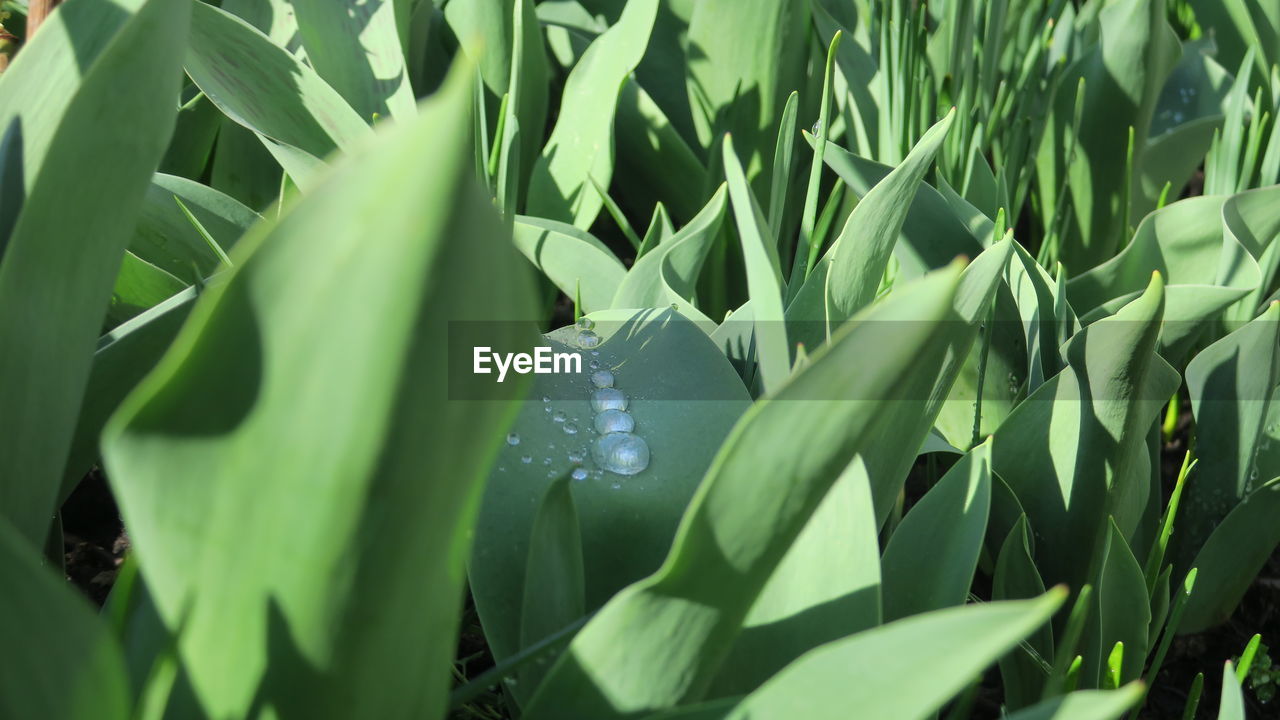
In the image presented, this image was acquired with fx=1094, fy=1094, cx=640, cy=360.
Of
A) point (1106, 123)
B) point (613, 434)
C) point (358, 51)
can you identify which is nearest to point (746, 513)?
point (613, 434)

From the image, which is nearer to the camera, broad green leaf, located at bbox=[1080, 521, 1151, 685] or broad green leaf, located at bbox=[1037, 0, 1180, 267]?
broad green leaf, located at bbox=[1080, 521, 1151, 685]

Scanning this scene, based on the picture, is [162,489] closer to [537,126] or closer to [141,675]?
[141,675]

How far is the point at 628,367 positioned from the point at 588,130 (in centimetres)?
Result: 42

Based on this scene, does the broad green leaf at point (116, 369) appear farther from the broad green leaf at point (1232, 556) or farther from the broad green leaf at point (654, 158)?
the broad green leaf at point (1232, 556)

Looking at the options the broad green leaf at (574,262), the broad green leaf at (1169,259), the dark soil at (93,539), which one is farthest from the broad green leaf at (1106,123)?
the dark soil at (93,539)

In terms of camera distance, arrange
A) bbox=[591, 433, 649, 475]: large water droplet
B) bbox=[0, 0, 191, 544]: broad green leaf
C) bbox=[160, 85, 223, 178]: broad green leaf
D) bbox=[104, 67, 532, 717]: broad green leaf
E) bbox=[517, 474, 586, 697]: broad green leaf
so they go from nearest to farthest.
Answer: bbox=[104, 67, 532, 717]: broad green leaf, bbox=[0, 0, 191, 544]: broad green leaf, bbox=[517, 474, 586, 697]: broad green leaf, bbox=[591, 433, 649, 475]: large water droplet, bbox=[160, 85, 223, 178]: broad green leaf

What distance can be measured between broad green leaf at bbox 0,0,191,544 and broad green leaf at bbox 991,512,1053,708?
53 centimetres

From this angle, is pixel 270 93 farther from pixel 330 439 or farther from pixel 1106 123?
pixel 1106 123

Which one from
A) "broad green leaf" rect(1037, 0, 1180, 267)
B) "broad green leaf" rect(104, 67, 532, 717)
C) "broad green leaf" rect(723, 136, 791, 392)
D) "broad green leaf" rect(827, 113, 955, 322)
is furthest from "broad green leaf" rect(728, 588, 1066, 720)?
"broad green leaf" rect(1037, 0, 1180, 267)

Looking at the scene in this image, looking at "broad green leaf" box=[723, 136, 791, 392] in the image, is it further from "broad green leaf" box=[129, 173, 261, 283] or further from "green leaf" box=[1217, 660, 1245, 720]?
"broad green leaf" box=[129, 173, 261, 283]

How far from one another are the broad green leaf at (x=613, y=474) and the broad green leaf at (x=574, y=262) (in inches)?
7.6

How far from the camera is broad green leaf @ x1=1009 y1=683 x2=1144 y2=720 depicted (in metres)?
0.32

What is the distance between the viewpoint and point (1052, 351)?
0.82 m

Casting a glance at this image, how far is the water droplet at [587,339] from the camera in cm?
73
